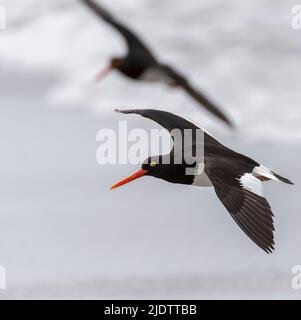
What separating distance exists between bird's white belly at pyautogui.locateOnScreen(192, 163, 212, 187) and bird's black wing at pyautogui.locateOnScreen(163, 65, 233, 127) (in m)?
0.49

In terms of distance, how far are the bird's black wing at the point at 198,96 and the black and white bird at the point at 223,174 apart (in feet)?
0.90

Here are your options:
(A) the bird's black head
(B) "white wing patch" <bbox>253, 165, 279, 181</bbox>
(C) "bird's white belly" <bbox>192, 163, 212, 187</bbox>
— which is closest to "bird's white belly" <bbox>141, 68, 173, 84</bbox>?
(A) the bird's black head

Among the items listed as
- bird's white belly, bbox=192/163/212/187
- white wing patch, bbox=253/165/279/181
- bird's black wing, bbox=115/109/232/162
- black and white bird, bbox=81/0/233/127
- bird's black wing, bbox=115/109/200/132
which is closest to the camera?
white wing patch, bbox=253/165/279/181

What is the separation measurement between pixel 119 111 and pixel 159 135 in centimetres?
47

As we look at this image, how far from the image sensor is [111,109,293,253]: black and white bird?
22.9ft

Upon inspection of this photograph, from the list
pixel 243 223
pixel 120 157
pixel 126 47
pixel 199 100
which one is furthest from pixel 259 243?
pixel 126 47

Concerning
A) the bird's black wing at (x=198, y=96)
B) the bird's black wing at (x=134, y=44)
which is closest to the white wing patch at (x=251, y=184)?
the bird's black wing at (x=198, y=96)

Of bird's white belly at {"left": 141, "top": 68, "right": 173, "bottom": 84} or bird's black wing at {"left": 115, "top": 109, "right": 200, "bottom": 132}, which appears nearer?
bird's white belly at {"left": 141, "top": 68, "right": 173, "bottom": 84}

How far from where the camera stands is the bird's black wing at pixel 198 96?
821cm

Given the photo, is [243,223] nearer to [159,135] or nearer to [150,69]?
[159,135]

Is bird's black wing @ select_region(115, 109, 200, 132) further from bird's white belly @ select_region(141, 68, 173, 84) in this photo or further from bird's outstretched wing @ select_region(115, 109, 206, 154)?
bird's white belly @ select_region(141, 68, 173, 84)

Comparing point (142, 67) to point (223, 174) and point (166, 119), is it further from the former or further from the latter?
point (223, 174)
